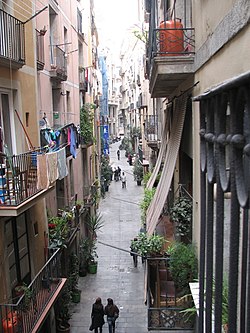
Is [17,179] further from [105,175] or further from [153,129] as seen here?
[105,175]

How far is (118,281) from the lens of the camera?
17969mm

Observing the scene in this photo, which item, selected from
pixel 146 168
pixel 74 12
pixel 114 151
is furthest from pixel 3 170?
pixel 114 151

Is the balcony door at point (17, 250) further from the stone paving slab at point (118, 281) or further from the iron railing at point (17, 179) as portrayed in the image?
the stone paving slab at point (118, 281)

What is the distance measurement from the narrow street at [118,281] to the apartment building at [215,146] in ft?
18.5

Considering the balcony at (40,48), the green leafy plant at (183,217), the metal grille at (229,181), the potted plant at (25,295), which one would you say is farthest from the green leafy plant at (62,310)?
the metal grille at (229,181)

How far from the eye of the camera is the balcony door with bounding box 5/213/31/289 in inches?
416

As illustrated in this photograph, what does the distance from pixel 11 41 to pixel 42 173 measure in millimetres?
3324

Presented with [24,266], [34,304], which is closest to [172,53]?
[34,304]

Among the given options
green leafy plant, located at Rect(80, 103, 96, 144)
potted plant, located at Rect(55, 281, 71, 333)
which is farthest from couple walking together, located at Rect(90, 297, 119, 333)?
green leafy plant, located at Rect(80, 103, 96, 144)

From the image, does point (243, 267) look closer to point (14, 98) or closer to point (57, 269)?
point (14, 98)

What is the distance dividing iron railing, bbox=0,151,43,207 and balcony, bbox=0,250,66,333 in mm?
2139

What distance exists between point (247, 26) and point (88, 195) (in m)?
21.2

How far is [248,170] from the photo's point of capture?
5.96ft

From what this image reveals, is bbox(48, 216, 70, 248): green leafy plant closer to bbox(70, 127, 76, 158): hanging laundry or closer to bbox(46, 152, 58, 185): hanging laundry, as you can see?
bbox(70, 127, 76, 158): hanging laundry
